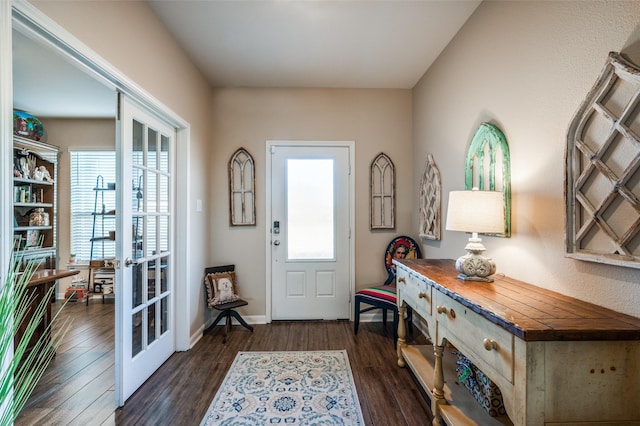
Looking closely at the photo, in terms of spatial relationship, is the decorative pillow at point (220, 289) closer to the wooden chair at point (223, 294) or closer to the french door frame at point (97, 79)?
the wooden chair at point (223, 294)

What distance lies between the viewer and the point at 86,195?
166 inches

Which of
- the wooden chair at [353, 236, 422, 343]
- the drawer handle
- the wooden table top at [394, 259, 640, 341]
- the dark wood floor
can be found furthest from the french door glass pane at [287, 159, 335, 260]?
the drawer handle

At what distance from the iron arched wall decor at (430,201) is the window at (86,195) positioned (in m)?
4.30

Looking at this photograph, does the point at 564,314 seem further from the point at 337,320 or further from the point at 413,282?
the point at 337,320

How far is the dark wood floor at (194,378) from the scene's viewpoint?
176 centimetres

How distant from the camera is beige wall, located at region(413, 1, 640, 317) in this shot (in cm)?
116

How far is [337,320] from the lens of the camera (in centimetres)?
324

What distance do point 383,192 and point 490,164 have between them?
1453 millimetres

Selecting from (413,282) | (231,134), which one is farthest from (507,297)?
(231,134)

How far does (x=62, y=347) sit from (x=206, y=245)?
154 centimetres

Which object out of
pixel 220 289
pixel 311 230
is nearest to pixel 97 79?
pixel 220 289

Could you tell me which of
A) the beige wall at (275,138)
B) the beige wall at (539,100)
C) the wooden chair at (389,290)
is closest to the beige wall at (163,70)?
the beige wall at (275,138)

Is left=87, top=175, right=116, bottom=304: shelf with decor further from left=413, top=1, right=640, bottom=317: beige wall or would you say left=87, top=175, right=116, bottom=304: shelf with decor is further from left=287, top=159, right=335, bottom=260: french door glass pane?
left=413, top=1, right=640, bottom=317: beige wall

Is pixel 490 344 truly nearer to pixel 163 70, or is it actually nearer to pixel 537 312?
pixel 537 312
